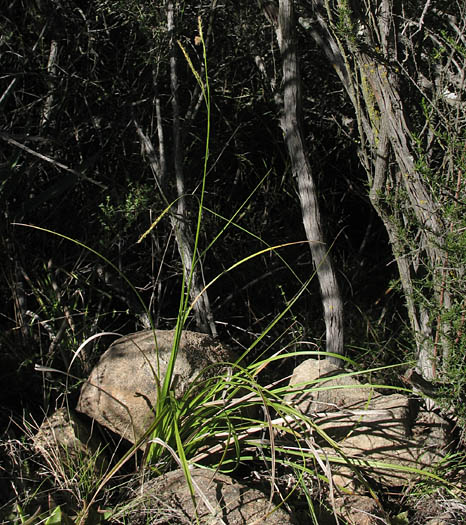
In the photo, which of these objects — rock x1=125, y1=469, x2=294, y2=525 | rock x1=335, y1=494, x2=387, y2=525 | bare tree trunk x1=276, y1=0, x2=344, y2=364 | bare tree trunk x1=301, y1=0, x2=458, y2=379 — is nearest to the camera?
rock x1=125, y1=469, x2=294, y2=525

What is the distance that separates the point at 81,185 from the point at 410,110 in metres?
1.84

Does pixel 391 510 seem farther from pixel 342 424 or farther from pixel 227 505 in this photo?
pixel 227 505

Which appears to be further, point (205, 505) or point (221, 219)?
point (221, 219)

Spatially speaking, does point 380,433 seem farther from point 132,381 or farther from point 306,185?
point 306,185

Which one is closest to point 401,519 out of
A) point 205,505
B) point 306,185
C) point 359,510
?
point 359,510

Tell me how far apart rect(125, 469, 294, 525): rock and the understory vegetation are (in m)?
0.05

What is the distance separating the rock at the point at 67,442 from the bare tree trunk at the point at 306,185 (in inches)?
47.6

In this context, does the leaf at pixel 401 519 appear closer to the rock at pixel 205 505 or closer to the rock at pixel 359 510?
the rock at pixel 359 510

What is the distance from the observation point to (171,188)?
3539 millimetres

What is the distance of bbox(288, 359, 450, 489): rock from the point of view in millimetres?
2684

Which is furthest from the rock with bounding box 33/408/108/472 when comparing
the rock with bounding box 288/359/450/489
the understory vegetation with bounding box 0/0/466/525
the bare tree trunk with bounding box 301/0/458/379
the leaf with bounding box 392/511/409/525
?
the bare tree trunk with bounding box 301/0/458/379

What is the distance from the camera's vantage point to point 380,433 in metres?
2.74

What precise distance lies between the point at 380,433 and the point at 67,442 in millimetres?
1329

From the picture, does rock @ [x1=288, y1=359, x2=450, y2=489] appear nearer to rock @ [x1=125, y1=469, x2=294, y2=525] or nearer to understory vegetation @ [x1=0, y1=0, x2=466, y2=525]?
understory vegetation @ [x1=0, y1=0, x2=466, y2=525]
